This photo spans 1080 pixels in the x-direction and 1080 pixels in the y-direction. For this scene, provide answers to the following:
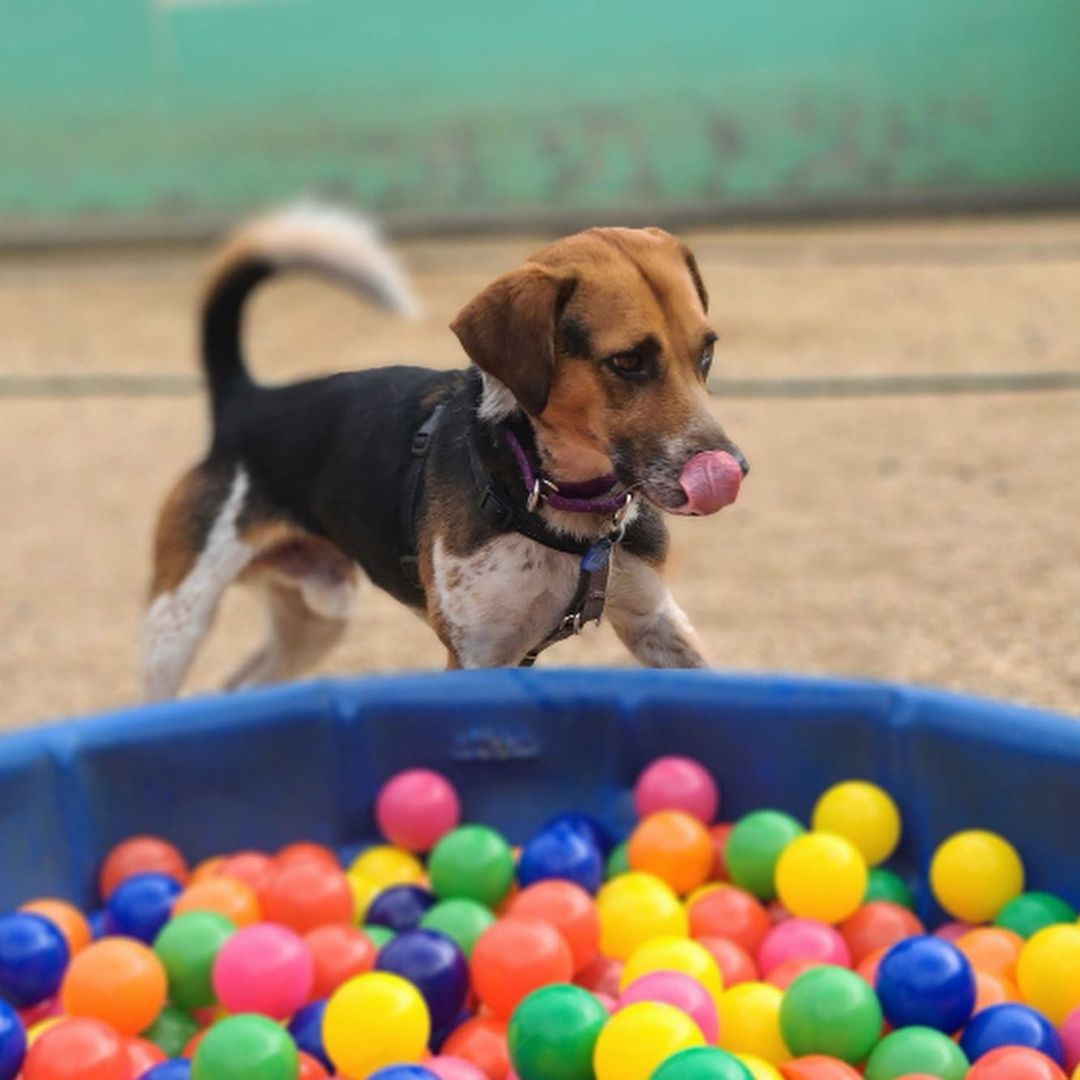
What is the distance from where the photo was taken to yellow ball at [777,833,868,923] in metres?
2.81

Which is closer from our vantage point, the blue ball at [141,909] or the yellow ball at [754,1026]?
the yellow ball at [754,1026]

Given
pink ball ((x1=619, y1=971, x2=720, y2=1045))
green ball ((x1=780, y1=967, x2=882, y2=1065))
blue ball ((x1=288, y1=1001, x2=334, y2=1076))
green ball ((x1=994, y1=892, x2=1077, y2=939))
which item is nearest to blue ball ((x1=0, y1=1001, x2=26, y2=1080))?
blue ball ((x1=288, y1=1001, x2=334, y2=1076))

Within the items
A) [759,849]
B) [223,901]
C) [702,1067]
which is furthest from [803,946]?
[223,901]

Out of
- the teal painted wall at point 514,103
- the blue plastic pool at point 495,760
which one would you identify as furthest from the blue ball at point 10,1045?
the teal painted wall at point 514,103

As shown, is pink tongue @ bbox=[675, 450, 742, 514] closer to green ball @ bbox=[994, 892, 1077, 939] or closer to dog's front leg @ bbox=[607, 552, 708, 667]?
dog's front leg @ bbox=[607, 552, 708, 667]

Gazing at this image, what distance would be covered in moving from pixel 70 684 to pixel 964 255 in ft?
12.6

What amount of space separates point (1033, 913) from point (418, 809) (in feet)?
3.78

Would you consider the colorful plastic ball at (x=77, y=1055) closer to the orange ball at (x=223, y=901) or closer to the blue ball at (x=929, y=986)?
the orange ball at (x=223, y=901)

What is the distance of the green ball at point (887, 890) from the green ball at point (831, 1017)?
49 centimetres

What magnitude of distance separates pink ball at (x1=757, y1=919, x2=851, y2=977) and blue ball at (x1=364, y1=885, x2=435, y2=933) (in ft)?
2.08

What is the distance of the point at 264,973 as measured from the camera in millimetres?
2645

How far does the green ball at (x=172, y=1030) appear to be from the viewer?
2766mm

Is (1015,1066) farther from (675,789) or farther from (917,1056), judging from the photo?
(675,789)

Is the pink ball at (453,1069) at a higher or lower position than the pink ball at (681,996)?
lower
